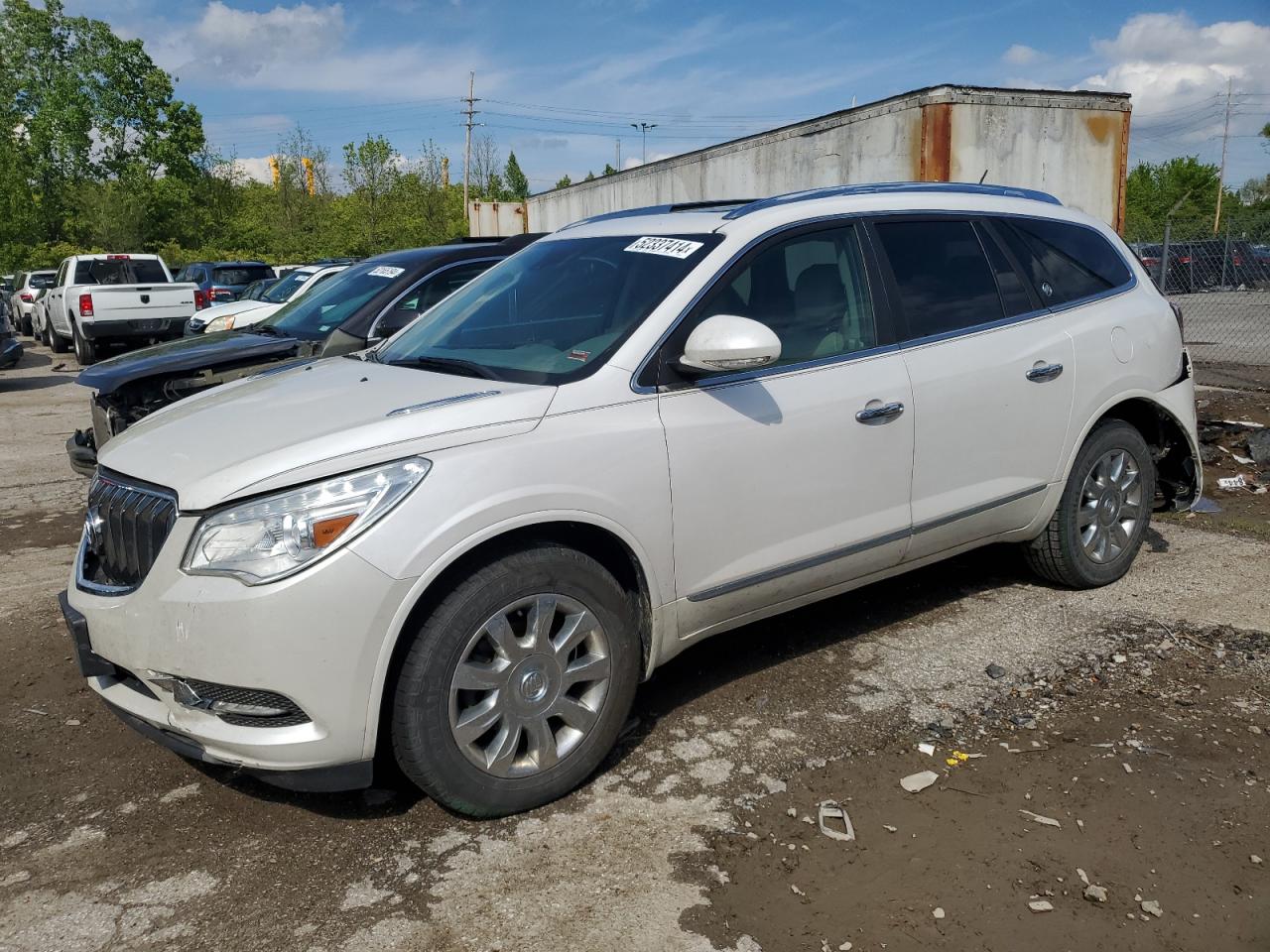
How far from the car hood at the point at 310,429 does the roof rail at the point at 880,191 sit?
1.34 metres

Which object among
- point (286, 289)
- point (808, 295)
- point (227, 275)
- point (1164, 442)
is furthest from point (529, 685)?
point (227, 275)

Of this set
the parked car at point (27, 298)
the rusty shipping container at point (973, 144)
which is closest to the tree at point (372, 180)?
the parked car at point (27, 298)

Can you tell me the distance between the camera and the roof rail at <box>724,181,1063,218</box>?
4.10 metres

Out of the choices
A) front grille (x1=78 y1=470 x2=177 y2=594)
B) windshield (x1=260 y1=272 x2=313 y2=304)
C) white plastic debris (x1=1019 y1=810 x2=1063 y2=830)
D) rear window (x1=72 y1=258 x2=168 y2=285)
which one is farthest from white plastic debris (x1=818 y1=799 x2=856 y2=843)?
rear window (x1=72 y1=258 x2=168 y2=285)

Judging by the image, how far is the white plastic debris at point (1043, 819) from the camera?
3176mm

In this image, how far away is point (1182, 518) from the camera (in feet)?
21.7

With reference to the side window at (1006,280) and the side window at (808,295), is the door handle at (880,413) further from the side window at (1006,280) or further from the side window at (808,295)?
the side window at (1006,280)

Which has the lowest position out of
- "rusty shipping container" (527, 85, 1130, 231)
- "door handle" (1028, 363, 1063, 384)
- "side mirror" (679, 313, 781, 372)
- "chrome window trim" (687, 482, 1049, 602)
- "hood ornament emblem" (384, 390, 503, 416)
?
"chrome window trim" (687, 482, 1049, 602)

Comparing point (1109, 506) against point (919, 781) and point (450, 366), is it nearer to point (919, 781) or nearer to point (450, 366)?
point (919, 781)

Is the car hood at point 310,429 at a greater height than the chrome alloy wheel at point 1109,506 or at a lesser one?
greater

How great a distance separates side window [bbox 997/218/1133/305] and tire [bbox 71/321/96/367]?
1710 cm

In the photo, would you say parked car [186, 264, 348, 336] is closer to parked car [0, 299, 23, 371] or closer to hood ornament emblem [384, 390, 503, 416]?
parked car [0, 299, 23, 371]

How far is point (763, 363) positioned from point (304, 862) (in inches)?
84.3

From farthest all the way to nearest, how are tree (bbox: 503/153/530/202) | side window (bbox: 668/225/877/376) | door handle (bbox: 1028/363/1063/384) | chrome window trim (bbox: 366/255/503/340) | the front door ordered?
tree (bbox: 503/153/530/202) < chrome window trim (bbox: 366/255/503/340) < door handle (bbox: 1028/363/1063/384) < side window (bbox: 668/225/877/376) < the front door
